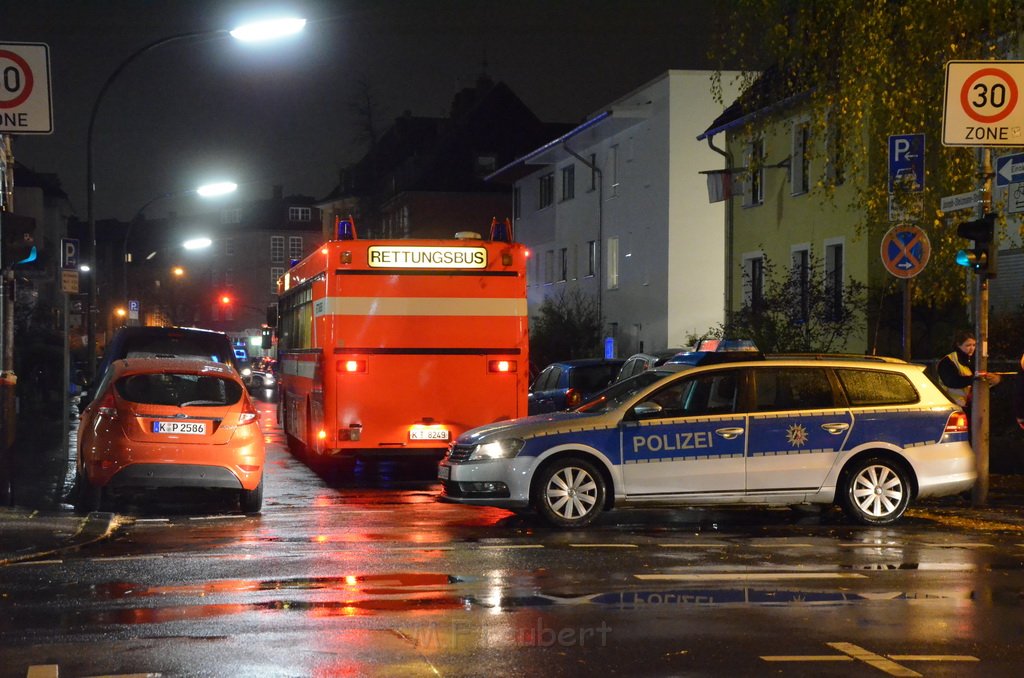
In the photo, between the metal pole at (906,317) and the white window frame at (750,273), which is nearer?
the metal pole at (906,317)

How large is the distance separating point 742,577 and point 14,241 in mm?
8984

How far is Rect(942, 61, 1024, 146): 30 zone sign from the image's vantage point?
15367 mm

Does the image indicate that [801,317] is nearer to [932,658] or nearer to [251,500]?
[251,500]

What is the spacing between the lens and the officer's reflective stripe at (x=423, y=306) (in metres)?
18.6

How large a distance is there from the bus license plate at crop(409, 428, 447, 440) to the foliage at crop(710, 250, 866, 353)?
9.42 metres

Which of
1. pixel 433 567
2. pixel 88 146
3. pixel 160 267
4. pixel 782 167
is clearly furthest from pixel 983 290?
pixel 160 267

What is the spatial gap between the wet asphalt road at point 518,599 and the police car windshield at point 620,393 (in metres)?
1.13

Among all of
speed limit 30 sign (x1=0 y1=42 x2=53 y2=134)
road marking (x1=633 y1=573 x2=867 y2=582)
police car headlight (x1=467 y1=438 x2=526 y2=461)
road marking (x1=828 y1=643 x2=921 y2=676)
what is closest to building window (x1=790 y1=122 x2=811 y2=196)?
police car headlight (x1=467 y1=438 x2=526 y2=461)

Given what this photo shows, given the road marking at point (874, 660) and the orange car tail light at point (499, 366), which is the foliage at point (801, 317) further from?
the road marking at point (874, 660)

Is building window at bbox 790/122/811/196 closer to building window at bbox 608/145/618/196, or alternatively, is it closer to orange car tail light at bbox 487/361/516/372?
building window at bbox 608/145/618/196

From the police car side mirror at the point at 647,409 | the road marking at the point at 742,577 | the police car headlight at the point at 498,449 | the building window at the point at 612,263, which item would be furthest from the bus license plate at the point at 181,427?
the building window at the point at 612,263

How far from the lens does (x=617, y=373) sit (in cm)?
2258

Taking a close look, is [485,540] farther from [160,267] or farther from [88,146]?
[160,267]

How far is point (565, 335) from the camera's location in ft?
146
